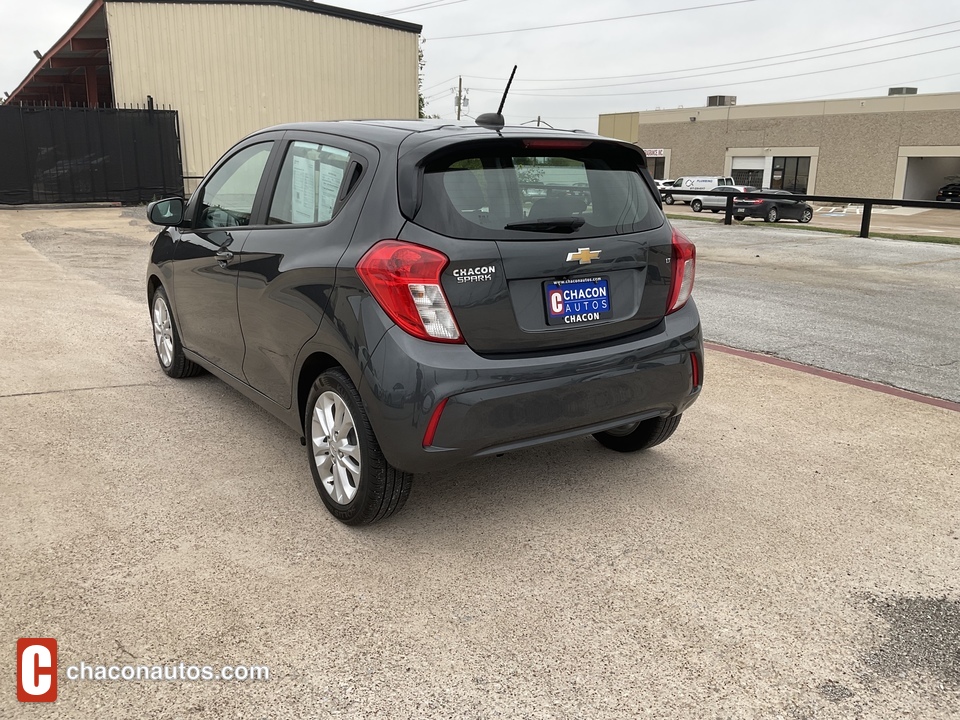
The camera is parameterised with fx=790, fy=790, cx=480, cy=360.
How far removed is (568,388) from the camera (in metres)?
3.22

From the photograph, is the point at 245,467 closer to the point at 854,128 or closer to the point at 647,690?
the point at 647,690

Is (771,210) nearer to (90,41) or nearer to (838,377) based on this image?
(90,41)

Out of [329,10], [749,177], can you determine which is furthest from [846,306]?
[749,177]

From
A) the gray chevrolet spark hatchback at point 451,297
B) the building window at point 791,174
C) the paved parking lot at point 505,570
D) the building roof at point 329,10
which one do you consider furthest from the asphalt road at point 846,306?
the building window at point 791,174

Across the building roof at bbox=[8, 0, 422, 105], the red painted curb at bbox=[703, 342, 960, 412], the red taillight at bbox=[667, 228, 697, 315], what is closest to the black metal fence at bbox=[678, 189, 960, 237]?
the red painted curb at bbox=[703, 342, 960, 412]

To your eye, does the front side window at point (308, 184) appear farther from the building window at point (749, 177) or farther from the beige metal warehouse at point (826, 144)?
the building window at point (749, 177)

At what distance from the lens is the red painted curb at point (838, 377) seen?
5.36 meters

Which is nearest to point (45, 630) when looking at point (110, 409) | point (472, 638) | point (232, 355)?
point (472, 638)

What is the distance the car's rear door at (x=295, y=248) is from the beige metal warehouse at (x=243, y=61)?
20000 millimetres

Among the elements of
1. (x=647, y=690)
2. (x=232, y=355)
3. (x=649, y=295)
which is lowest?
(x=647, y=690)

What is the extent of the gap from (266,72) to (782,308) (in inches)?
733

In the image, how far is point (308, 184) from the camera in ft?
12.2

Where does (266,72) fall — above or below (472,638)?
above

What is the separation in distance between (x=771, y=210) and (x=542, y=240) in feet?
91.5
